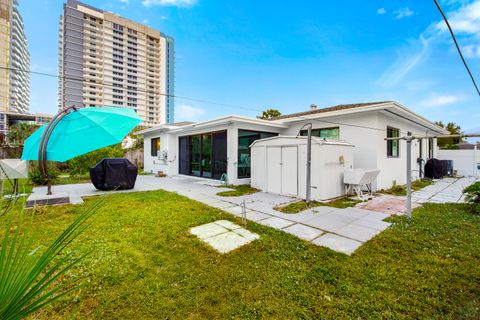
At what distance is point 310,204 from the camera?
225 inches

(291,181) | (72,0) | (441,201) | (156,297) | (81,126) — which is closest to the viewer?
(156,297)

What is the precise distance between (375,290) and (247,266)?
148 cm

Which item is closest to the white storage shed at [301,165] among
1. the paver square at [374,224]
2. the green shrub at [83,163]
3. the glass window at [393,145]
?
the paver square at [374,224]

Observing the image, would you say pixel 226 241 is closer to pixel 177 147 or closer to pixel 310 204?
pixel 310 204

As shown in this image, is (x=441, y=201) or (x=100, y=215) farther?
(x=441, y=201)

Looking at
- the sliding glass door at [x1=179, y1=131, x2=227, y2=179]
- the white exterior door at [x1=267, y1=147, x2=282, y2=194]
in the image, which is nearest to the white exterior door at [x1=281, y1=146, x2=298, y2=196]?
the white exterior door at [x1=267, y1=147, x2=282, y2=194]

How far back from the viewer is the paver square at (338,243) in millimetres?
3240

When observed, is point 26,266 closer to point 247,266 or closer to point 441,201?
point 247,266

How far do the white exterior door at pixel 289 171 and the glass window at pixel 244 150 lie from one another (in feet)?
8.36

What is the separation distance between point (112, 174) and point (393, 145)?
11035mm

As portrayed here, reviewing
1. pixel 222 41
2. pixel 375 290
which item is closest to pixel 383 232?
pixel 375 290

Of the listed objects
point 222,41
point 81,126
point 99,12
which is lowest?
point 81,126

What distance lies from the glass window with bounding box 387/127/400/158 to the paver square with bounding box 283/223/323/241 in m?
6.23

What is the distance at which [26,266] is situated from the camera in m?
0.89
